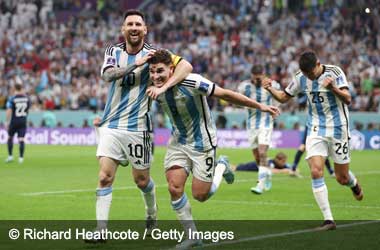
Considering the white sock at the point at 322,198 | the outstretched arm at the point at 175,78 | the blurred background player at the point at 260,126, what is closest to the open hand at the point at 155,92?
the outstretched arm at the point at 175,78

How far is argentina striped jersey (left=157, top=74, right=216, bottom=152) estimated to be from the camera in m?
9.96

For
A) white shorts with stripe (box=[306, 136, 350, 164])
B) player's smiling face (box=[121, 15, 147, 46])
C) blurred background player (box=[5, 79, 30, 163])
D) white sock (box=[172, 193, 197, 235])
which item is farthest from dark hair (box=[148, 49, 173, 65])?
blurred background player (box=[5, 79, 30, 163])

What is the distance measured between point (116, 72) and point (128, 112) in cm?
53

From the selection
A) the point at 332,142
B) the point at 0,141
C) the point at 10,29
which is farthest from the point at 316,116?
the point at 10,29

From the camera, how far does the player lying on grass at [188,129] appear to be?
9883mm

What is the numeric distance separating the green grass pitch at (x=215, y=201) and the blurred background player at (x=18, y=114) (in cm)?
187

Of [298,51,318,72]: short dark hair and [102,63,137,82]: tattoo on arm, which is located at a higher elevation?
[298,51,318,72]: short dark hair

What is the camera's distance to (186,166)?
1034 centimetres

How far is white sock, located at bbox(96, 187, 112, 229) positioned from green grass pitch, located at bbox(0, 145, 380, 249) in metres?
1.46

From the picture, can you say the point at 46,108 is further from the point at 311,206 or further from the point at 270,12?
the point at 311,206

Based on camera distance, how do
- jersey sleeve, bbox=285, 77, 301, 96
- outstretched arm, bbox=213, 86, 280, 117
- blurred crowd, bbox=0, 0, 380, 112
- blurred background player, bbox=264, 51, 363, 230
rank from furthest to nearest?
blurred crowd, bbox=0, 0, 380, 112, jersey sleeve, bbox=285, 77, 301, 96, blurred background player, bbox=264, 51, 363, 230, outstretched arm, bbox=213, 86, 280, 117

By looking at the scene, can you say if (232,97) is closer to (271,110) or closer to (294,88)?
(271,110)

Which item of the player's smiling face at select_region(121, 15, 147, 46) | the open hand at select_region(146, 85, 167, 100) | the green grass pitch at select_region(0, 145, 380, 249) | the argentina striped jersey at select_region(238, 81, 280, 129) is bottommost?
the green grass pitch at select_region(0, 145, 380, 249)

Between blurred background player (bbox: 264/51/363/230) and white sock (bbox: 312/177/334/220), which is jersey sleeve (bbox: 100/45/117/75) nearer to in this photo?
blurred background player (bbox: 264/51/363/230)
